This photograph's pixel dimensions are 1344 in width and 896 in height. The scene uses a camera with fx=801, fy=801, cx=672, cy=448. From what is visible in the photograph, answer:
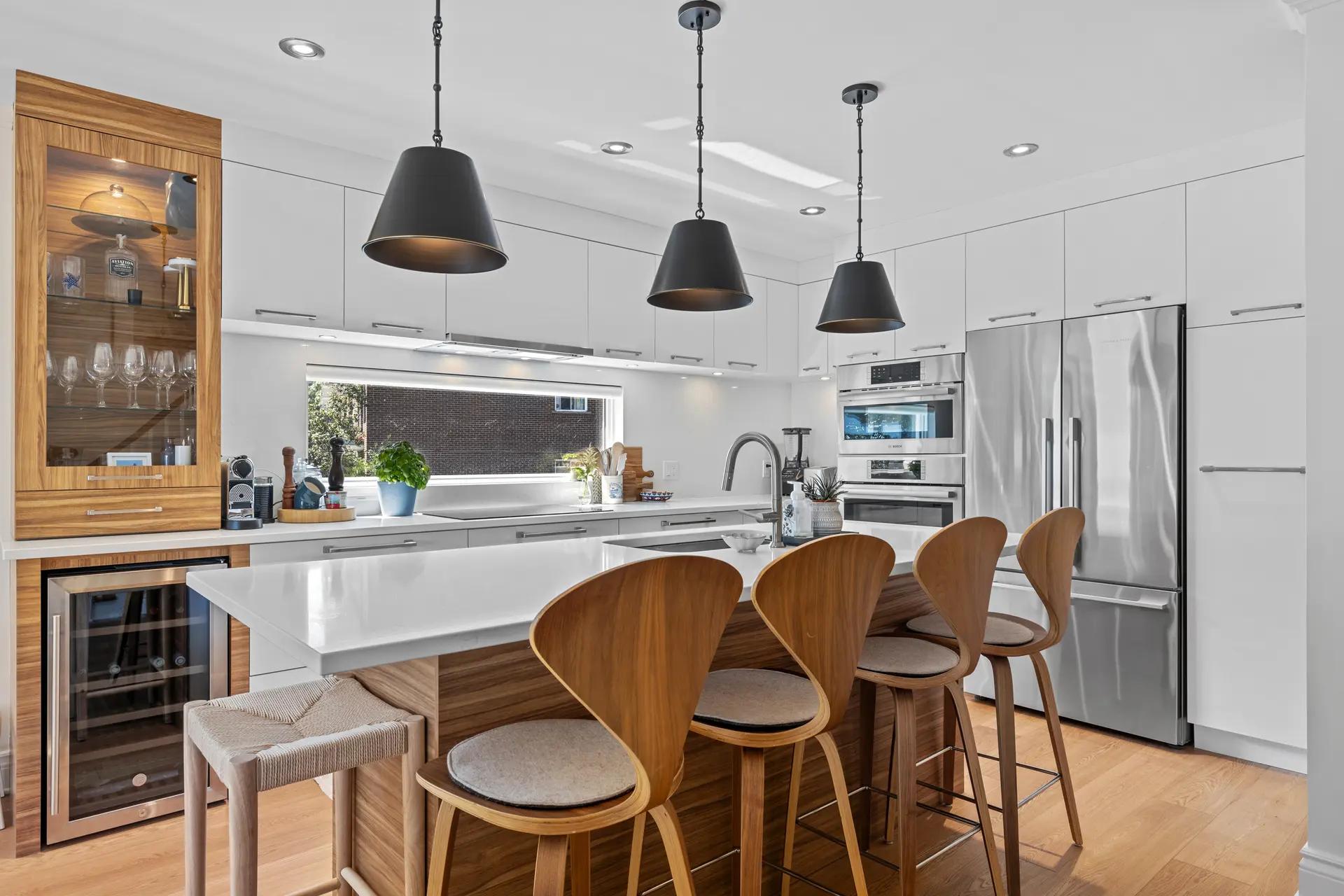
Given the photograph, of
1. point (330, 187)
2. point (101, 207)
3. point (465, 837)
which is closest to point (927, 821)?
point (465, 837)

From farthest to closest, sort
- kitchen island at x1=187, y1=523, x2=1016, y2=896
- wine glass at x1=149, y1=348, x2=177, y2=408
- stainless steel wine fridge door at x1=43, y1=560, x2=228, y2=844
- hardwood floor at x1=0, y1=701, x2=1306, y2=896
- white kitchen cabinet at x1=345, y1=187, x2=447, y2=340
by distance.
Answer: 1. white kitchen cabinet at x1=345, y1=187, x2=447, y2=340
2. wine glass at x1=149, y1=348, x2=177, y2=408
3. stainless steel wine fridge door at x1=43, y1=560, x2=228, y2=844
4. hardwood floor at x1=0, y1=701, x2=1306, y2=896
5. kitchen island at x1=187, y1=523, x2=1016, y2=896

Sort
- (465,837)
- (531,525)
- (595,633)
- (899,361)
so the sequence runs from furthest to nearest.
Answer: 1. (899,361)
2. (531,525)
3. (465,837)
4. (595,633)

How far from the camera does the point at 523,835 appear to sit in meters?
1.60

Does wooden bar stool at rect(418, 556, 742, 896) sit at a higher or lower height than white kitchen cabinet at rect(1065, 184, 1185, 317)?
lower

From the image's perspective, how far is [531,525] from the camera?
3545 mm

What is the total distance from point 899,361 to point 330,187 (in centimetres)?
281

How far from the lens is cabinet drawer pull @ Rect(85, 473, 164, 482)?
2.64 m

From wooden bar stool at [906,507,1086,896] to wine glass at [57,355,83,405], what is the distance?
109 inches

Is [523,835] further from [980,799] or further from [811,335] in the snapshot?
[811,335]

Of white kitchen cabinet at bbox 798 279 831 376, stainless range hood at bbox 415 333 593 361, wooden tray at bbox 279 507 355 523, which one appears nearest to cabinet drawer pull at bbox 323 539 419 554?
wooden tray at bbox 279 507 355 523

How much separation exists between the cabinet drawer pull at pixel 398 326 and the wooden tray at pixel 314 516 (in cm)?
77

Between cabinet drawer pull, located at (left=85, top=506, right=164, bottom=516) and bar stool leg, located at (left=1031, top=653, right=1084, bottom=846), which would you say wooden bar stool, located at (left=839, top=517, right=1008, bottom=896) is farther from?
cabinet drawer pull, located at (left=85, top=506, right=164, bottom=516)

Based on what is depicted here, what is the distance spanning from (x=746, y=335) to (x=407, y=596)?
3439 millimetres

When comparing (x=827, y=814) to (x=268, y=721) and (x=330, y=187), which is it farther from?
(x=330, y=187)
